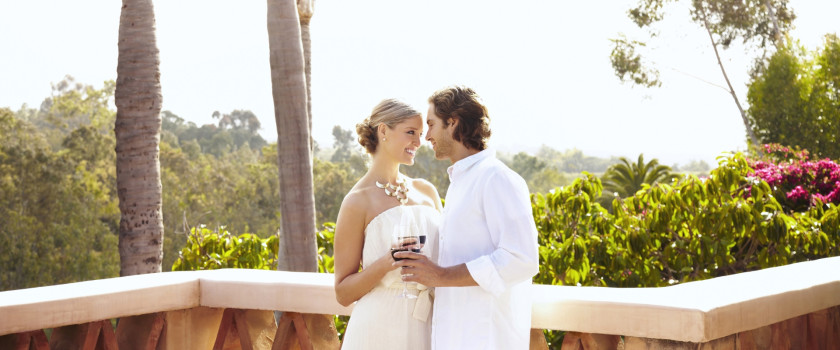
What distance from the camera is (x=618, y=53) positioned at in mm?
32938

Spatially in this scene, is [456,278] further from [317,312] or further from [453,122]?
[317,312]

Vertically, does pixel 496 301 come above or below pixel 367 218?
below

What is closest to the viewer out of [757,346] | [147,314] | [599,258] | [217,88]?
[757,346]

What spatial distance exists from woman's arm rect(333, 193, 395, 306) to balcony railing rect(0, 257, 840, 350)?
0.33 meters

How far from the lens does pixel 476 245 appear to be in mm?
2213

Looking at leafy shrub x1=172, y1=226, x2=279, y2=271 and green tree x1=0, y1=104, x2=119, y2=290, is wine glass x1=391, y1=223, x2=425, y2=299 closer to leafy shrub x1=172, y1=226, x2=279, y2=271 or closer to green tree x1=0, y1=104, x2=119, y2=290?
leafy shrub x1=172, y1=226, x2=279, y2=271

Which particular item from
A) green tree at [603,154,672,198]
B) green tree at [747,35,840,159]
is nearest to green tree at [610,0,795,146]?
green tree at [747,35,840,159]

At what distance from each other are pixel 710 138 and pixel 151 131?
96.9 metres

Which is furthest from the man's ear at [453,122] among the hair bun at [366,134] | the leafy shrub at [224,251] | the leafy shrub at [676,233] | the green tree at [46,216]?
the green tree at [46,216]

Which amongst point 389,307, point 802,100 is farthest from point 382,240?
point 802,100

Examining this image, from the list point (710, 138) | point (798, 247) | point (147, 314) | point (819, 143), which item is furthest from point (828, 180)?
point (710, 138)

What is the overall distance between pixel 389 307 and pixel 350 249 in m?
0.20

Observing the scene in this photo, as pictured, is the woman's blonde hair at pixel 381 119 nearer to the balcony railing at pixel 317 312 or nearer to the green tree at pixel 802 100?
the balcony railing at pixel 317 312

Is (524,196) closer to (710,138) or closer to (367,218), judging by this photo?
(367,218)
